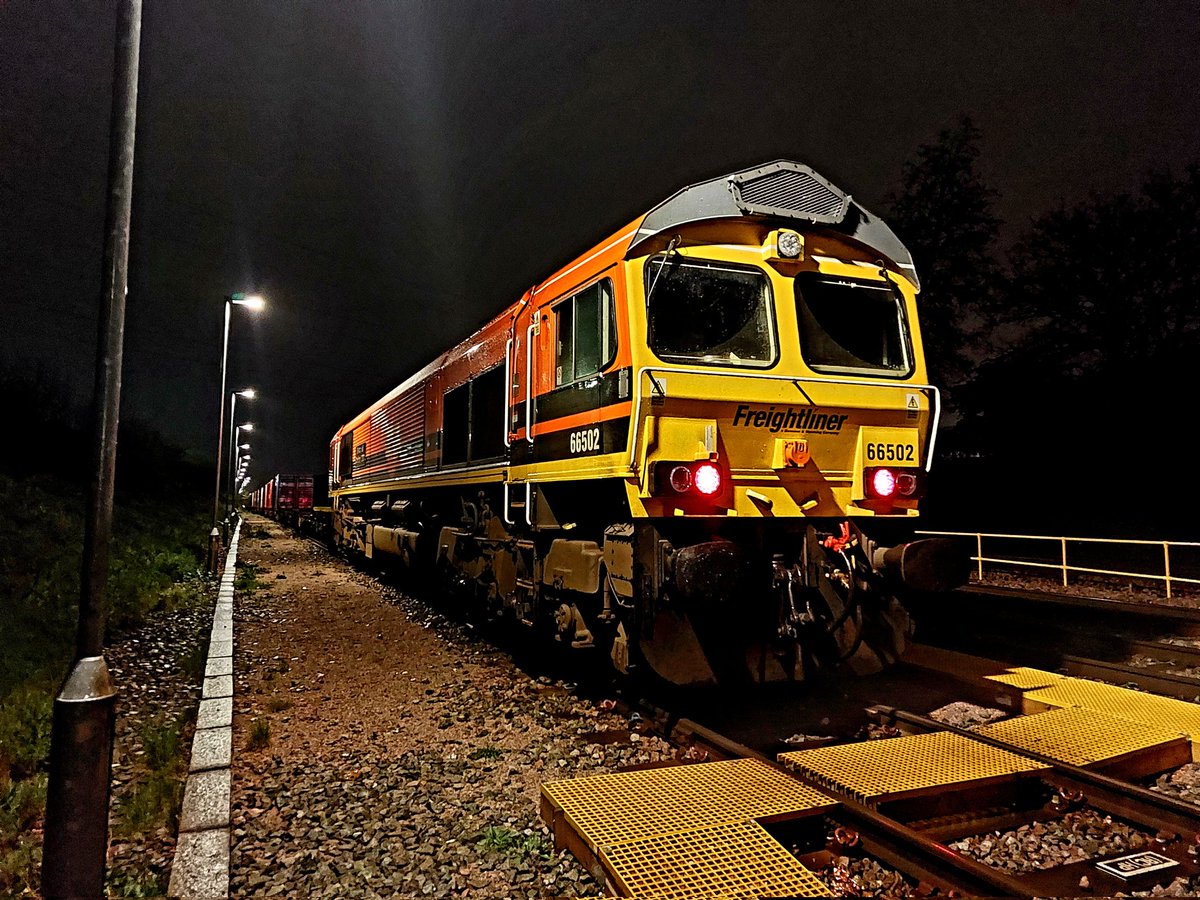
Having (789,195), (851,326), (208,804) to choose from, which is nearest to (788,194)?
(789,195)

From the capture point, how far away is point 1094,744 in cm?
512

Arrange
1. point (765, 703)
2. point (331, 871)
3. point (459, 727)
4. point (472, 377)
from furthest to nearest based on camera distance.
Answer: point (472, 377) → point (765, 703) → point (459, 727) → point (331, 871)

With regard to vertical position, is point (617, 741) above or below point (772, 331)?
below

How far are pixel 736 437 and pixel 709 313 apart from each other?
1003 mm

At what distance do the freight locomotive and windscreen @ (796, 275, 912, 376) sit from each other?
0.02 metres

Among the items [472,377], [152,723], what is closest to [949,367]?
[472,377]

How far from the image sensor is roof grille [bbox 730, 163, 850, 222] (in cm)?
612

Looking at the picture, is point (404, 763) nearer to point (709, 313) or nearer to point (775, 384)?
point (775, 384)

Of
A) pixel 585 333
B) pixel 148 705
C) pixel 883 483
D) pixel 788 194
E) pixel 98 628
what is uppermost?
pixel 788 194

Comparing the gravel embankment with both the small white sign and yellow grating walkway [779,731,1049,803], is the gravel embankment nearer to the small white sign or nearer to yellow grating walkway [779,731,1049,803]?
A: yellow grating walkway [779,731,1049,803]

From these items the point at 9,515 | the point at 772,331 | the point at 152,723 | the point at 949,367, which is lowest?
the point at 152,723

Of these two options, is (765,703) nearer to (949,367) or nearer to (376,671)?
(376,671)

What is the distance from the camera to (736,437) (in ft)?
19.0

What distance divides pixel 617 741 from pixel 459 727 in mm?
1385
